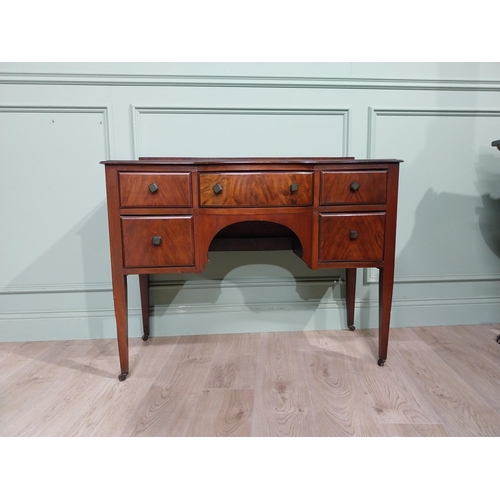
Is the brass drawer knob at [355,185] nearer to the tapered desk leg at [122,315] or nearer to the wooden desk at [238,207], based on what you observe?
the wooden desk at [238,207]

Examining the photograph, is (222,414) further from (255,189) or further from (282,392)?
(255,189)

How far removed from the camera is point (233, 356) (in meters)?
1.72

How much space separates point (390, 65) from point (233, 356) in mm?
1590

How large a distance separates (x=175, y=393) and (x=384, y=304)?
35.2 inches

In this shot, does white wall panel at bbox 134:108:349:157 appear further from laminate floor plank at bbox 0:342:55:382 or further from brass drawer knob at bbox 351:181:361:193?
laminate floor plank at bbox 0:342:55:382

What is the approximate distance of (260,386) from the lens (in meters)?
1.45

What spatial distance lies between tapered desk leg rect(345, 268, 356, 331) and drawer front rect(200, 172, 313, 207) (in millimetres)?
640

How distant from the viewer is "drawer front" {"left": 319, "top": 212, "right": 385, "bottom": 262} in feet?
4.83

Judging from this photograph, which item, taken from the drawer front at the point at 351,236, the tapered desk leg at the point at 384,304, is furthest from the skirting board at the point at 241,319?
the drawer front at the point at 351,236

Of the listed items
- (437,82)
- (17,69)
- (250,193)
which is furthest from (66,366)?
(437,82)

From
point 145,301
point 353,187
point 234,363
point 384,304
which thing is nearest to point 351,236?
point 353,187

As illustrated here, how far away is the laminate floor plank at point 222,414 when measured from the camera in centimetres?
118

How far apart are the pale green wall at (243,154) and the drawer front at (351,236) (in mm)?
505

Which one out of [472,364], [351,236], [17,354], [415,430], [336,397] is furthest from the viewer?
[17,354]
